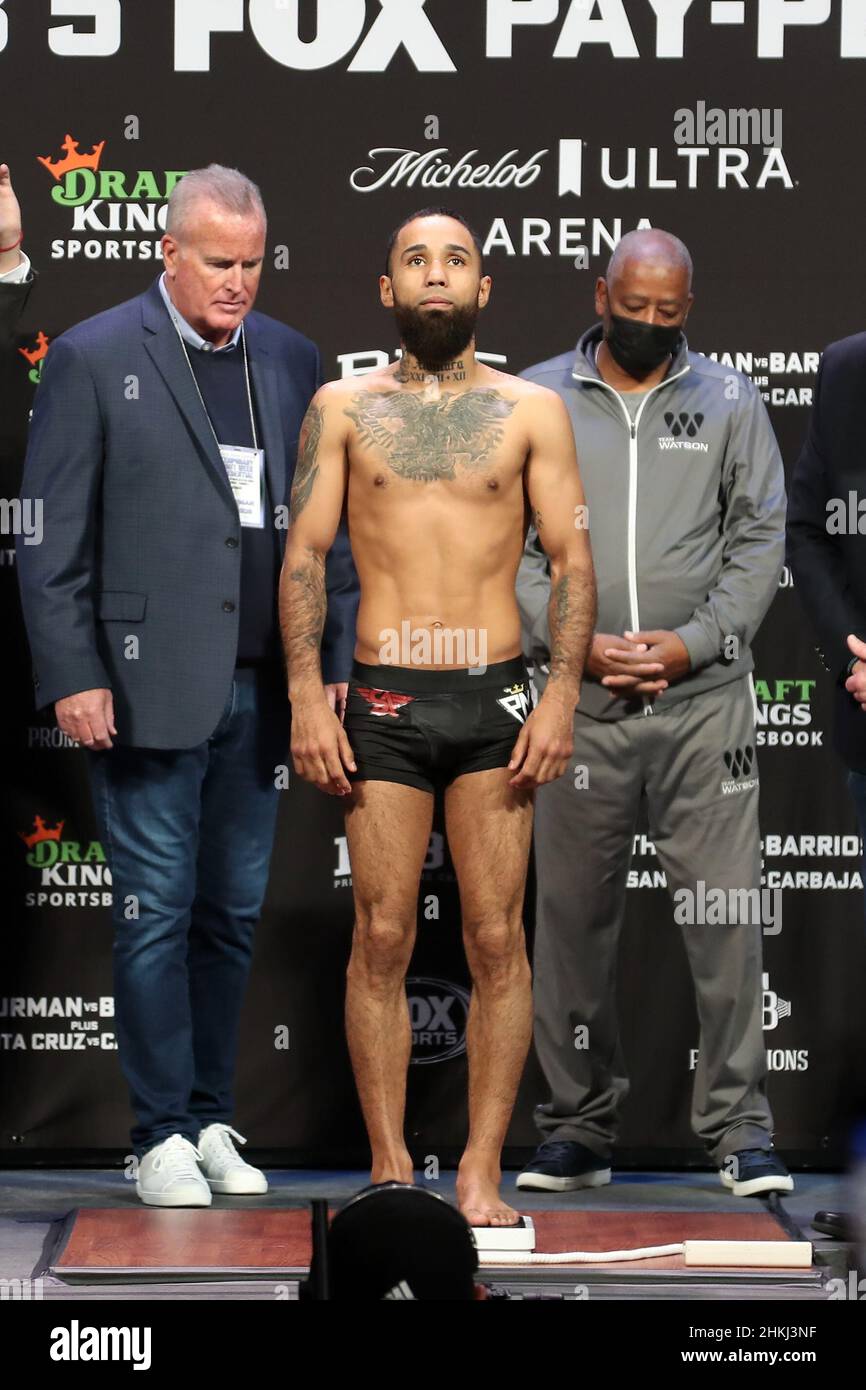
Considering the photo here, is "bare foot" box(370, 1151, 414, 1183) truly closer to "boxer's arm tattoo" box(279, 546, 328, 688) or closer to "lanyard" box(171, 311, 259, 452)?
"boxer's arm tattoo" box(279, 546, 328, 688)

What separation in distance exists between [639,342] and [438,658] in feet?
3.42

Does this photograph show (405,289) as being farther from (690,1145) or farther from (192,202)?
(690,1145)

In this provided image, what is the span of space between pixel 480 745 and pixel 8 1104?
5.99 feet

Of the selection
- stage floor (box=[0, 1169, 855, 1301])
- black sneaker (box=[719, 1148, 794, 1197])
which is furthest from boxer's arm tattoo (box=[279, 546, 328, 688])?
black sneaker (box=[719, 1148, 794, 1197])

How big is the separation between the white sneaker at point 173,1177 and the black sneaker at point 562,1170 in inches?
30.6

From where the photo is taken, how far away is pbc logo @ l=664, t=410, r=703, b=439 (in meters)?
5.02

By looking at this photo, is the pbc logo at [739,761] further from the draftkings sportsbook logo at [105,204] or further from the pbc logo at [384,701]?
the draftkings sportsbook logo at [105,204]

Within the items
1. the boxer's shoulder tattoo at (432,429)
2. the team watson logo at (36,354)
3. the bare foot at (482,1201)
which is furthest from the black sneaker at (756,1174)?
the team watson logo at (36,354)

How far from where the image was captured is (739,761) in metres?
5.07

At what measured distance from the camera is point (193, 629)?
480 centimetres

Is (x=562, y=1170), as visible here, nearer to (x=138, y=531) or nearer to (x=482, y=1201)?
(x=482, y=1201)

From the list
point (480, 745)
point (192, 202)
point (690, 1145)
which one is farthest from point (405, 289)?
point (690, 1145)

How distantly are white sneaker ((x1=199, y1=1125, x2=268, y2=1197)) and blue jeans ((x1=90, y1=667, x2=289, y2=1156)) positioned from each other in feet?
0.16

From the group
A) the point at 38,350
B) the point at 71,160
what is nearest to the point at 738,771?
the point at 38,350
